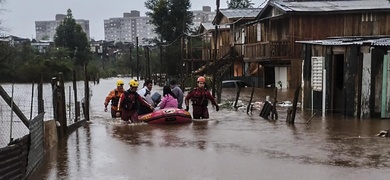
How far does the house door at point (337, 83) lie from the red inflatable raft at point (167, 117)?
5.57 meters

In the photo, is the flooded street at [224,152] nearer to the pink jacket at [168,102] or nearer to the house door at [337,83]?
the pink jacket at [168,102]

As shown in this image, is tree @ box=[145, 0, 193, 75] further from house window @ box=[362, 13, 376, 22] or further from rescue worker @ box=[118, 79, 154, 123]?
rescue worker @ box=[118, 79, 154, 123]

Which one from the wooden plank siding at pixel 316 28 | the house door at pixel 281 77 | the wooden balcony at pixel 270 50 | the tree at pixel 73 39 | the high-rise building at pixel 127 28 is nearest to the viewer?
the wooden plank siding at pixel 316 28

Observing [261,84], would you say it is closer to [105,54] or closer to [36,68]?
[36,68]

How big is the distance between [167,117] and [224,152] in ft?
17.6

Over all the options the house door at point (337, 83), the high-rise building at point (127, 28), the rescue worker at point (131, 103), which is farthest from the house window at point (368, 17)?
the high-rise building at point (127, 28)

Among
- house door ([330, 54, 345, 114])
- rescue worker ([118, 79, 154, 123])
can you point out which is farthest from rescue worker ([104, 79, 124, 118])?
house door ([330, 54, 345, 114])

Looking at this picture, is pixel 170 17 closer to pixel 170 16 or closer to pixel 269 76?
pixel 170 16

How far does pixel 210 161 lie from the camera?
9.96 meters

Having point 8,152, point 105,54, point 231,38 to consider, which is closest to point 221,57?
point 231,38

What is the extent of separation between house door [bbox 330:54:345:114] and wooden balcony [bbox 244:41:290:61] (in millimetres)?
14006

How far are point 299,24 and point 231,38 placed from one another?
1350 cm

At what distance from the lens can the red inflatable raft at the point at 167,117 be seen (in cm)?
1609

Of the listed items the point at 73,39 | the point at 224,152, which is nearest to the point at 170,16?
the point at 73,39
